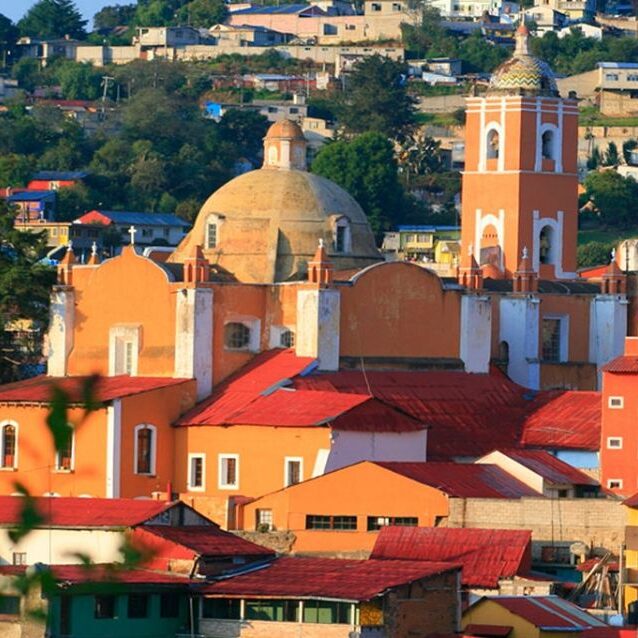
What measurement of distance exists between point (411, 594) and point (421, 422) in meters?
12.4

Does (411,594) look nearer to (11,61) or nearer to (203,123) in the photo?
(203,123)

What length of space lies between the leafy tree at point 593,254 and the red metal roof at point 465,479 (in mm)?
46579

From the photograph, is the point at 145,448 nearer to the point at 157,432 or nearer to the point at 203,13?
the point at 157,432

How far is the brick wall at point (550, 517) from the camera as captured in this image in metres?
46.9

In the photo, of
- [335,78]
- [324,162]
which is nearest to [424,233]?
[324,162]

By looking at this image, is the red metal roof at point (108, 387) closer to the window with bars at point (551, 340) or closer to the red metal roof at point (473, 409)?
the red metal roof at point (473, 409)

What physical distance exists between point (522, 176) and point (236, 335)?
10.3m

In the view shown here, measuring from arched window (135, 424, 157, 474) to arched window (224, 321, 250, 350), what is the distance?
293 cm

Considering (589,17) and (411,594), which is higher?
(589,17)

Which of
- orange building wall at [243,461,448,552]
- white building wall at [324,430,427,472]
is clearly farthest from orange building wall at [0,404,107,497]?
orange building wall at [243,461,448,552]

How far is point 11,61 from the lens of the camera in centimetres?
14750

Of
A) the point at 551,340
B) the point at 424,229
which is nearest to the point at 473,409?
the point at 551,340

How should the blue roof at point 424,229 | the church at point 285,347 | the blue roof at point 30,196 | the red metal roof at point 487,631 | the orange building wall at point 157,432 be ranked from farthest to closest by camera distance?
the blue roof at point 424,229 < the blue roof at point 30,196 < the orange building wall at point 157,432 < the church at point 285,347 < the red metal roof at point 487,631

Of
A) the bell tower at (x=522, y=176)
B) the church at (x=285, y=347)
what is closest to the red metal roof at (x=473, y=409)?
the church at (x=285, y=347)
